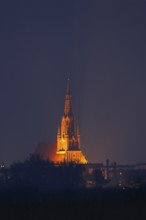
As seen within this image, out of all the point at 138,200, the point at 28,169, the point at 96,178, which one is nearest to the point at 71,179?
the point at 28,169

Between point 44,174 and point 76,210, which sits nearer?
point 76,210

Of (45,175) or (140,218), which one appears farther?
(45,175)

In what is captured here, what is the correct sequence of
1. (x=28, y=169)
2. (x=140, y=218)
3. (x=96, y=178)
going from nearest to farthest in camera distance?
1. (x=140, y=218)
2. (x=28, y=169)
3. (x=96, y=178)

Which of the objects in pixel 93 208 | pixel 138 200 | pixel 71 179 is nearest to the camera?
pixel 93 208

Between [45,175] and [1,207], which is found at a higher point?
[45,175]

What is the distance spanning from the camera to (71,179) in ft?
406

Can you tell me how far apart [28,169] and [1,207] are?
91.4m

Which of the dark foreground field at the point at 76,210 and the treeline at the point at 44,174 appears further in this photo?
the treeline at the point at 44,174

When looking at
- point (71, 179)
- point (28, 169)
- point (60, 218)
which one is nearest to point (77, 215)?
point (60, 218)

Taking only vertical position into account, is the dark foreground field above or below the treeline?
below

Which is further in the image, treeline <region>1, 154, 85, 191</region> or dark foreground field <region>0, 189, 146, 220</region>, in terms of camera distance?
treeline <region>1, 154, 85, 191</region>

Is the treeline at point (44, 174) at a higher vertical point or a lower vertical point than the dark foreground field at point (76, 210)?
higher

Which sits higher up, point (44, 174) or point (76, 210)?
point (44, 174)

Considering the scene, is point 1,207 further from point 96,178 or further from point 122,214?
point 96,178
